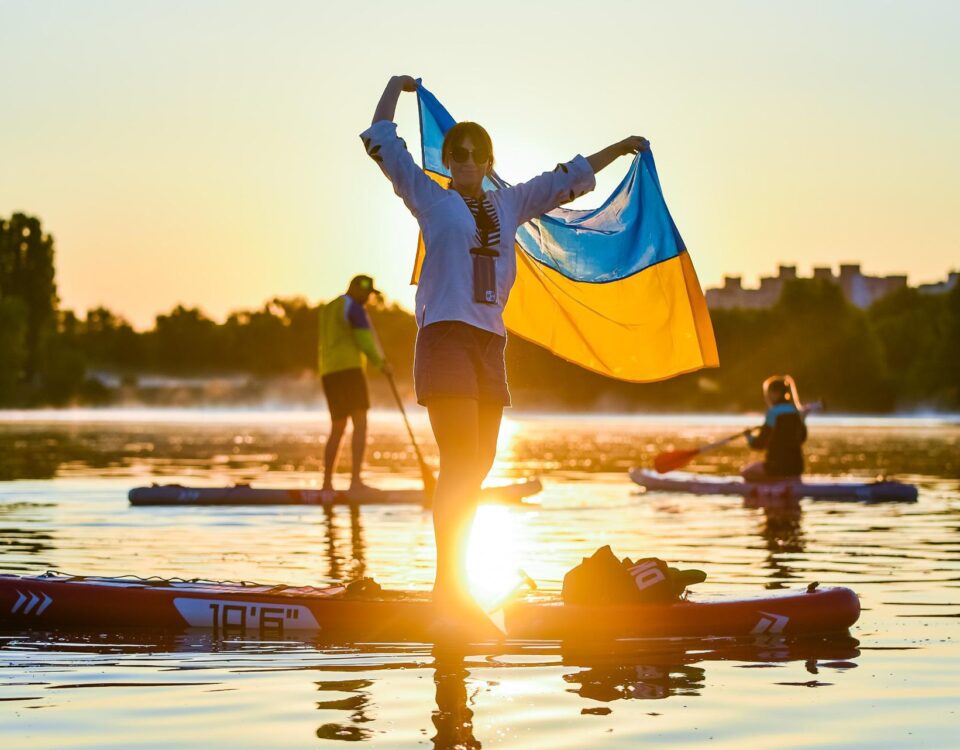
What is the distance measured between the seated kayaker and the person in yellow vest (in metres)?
4.25

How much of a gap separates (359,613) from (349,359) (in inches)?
337

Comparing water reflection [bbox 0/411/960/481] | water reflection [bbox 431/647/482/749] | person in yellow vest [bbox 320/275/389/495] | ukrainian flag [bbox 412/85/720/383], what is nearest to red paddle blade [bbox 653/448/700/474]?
water reflection [bbox 0/411/960/481]

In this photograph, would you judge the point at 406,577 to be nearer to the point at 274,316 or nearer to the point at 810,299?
the point at 810,299

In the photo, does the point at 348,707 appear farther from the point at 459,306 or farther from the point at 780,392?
the point at 780,392

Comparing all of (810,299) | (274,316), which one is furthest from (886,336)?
(274,316)

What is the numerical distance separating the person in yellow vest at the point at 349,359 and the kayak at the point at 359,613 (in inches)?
312

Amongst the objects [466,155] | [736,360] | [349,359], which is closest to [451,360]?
[466,155]

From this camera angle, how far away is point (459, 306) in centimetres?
712

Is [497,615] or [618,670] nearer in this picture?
[618,670]

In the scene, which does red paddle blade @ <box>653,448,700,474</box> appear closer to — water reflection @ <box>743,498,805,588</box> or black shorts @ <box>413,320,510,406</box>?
water reflection @ <box>743,498,805,588</box>

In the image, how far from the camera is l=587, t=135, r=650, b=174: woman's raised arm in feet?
25.3

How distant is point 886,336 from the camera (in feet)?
400

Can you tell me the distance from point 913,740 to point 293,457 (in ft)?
82.1

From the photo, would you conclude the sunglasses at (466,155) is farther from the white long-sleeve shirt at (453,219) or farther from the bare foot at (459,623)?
the bare foot at (459,623)
